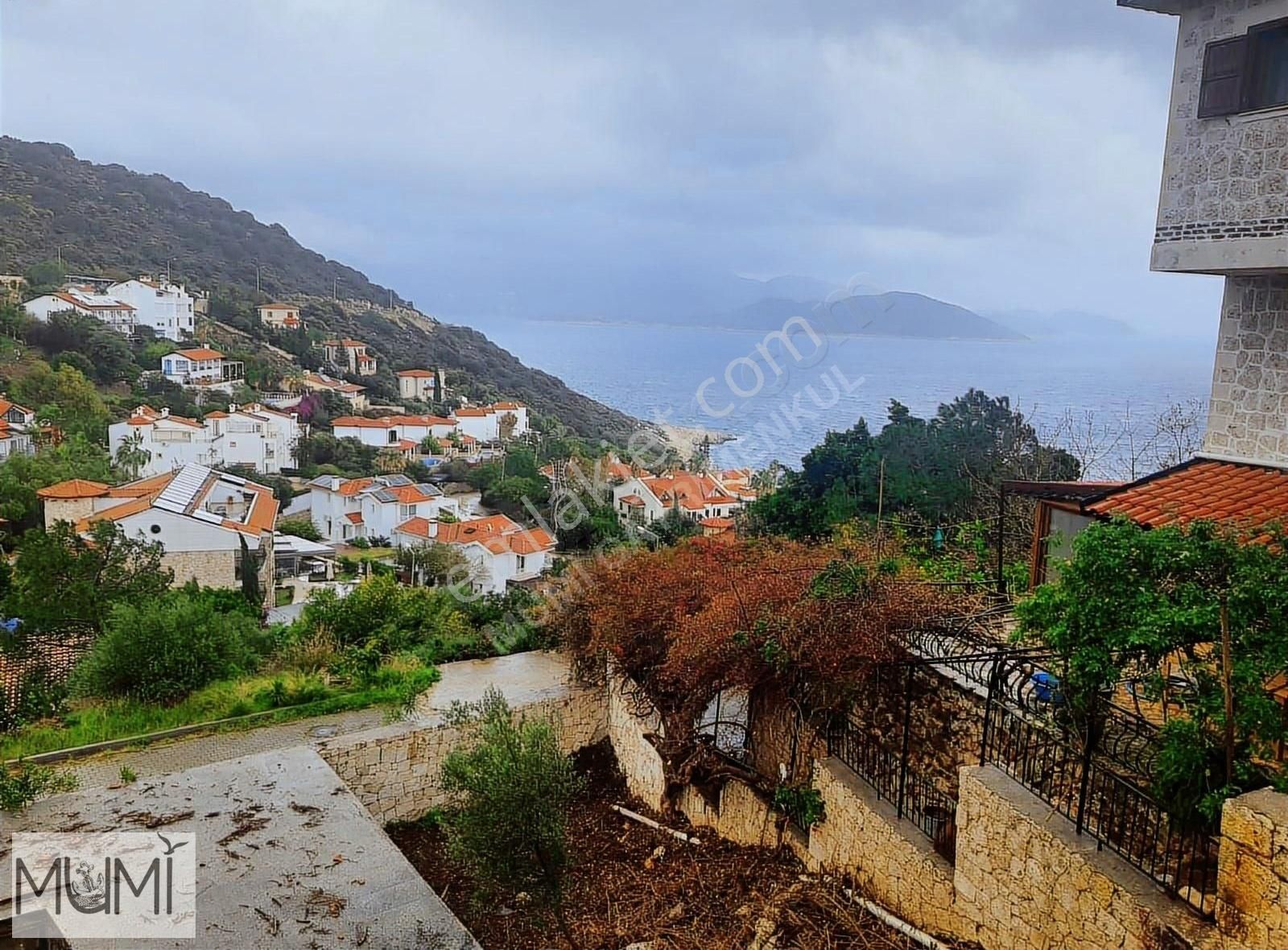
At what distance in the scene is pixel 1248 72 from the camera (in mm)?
6180

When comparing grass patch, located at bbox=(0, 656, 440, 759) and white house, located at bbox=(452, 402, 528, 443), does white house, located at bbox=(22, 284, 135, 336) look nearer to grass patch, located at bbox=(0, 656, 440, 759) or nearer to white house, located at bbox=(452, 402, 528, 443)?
white house, located at bbox=(452, 402, 528, 443)

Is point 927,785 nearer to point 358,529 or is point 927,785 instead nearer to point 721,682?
point 721,682

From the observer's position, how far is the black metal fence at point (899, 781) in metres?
5.44

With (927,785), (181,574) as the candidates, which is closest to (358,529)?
(181,574)

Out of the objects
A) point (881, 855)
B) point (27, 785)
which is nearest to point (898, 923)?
point (881, 855)

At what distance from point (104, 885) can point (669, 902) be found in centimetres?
390

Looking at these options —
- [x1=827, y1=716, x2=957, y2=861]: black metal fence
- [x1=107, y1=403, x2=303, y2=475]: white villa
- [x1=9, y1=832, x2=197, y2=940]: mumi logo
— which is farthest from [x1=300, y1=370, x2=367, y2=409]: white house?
[x1=827, y1=716, x2=957, y2=861]: black metal fence

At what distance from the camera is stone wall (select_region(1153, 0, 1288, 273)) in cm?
598

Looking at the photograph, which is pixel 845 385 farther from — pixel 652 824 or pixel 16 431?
pixel 16 431

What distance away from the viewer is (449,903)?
719cm

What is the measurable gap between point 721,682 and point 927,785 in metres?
2.00

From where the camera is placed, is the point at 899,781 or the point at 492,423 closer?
the point at 899,781

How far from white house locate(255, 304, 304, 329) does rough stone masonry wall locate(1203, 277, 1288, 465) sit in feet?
250

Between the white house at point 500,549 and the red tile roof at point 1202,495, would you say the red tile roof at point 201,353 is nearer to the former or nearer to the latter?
the white house at point 500,549
